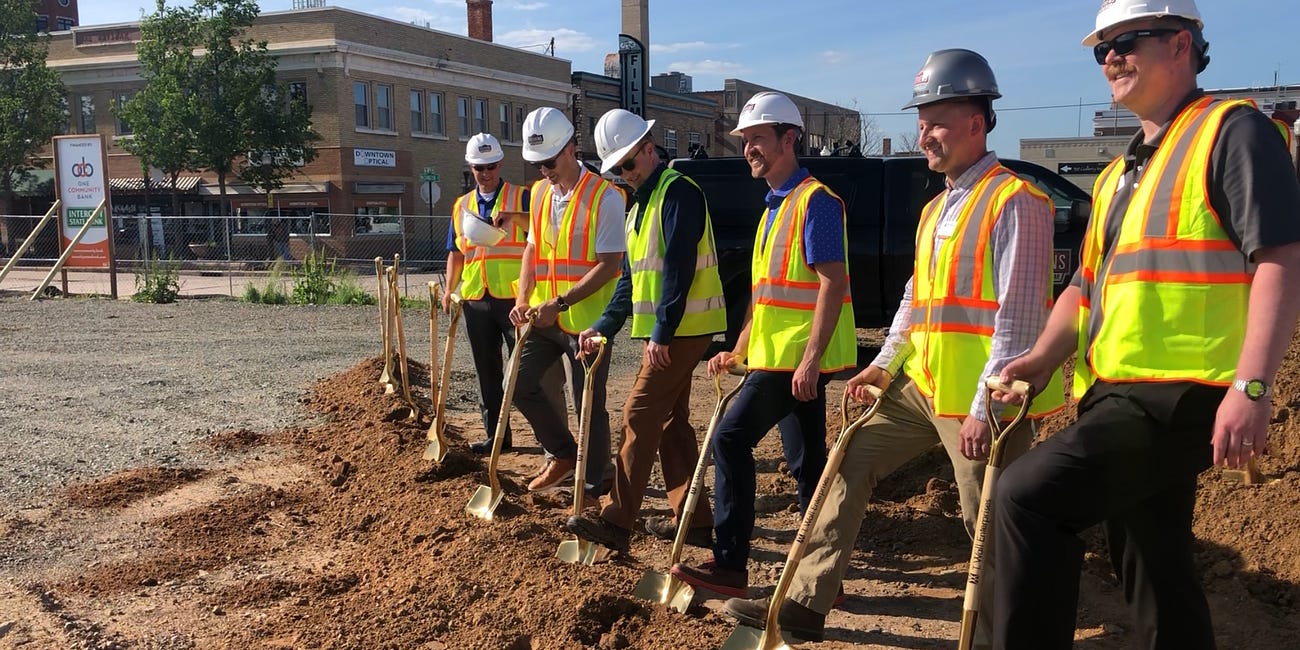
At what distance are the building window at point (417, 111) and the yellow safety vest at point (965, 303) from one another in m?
37.0

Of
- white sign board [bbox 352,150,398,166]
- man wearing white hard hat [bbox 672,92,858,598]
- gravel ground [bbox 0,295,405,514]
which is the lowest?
gravel ground [bbox 0,295,405,514]

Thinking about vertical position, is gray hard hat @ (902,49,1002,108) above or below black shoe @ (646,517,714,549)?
above

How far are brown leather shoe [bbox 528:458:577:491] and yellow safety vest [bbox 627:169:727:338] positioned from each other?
1443 millimetres

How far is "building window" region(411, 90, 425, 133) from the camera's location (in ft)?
126

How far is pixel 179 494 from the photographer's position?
5.86 m

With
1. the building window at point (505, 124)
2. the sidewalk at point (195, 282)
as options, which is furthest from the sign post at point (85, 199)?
the building window at point (505, 124)

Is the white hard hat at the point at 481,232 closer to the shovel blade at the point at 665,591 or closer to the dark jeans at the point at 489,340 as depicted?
the dark jeans at the point at 489,340

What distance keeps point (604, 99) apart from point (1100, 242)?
4449cm

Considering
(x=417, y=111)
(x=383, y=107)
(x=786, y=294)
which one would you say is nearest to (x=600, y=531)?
(x=786, y=294)

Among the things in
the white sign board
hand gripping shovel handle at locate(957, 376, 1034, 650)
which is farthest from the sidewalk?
hand gripping shovel handle at locate(957, 376, 1034, 650)

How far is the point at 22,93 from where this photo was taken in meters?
35.3

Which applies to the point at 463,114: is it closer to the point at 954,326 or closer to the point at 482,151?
the point at 482,151

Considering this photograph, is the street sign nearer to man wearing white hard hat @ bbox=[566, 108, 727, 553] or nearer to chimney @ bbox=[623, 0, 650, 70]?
chimney @ bbox=[623, 0, 650, 70]

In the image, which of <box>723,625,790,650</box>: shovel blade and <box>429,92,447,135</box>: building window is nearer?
<box>723,625,790,650</box>: shovel blade
